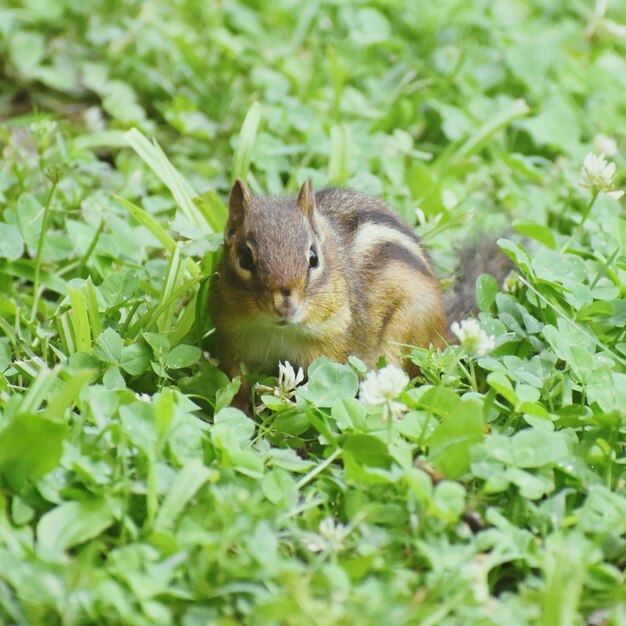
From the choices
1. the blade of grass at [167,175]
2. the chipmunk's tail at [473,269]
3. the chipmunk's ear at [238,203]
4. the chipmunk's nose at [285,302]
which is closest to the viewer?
the chipmunk's nose at [285,302]

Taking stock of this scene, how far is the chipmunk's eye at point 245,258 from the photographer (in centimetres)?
312

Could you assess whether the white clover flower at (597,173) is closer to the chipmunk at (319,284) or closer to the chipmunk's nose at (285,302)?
the chipmunk at (319,284)

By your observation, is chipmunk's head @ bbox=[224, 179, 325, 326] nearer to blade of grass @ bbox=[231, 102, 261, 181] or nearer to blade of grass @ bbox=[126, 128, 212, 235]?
blade of grass @ bbox=[126, 128, 212, 235]

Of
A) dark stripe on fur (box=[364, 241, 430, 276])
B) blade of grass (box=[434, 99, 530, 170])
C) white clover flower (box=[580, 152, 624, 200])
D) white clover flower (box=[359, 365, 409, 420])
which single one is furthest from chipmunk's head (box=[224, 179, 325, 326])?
blade of grass (box=[434, 99, 530, 170])

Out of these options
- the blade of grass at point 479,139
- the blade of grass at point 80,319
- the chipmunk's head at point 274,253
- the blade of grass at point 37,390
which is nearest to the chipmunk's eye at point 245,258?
the chipmunk's head at point 274,253

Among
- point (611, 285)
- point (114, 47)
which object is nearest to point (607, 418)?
point (611, 285)

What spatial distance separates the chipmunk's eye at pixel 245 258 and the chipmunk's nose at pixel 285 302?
0.51 ft

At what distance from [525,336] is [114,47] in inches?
115

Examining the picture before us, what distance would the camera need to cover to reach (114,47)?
5242 mm

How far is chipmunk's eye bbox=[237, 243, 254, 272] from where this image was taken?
312 centimetres

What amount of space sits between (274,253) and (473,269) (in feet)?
3.55

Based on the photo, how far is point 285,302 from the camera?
2988mm

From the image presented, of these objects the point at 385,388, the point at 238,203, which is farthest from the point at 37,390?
the point at 238,203

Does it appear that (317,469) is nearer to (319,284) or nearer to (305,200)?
(319,284)
